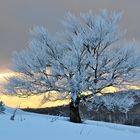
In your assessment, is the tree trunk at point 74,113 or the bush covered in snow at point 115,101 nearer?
the tree trunk at point 74,113

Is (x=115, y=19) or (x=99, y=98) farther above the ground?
(x=115, y=19)

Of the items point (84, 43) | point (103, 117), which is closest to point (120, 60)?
point (84, 43)

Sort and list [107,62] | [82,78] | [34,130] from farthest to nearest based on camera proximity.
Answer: [107,62] → [82,78] → [34,130]


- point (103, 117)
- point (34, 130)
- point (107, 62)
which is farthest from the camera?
point (103, 117)

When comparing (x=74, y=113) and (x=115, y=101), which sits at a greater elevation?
(x=115, y=101)

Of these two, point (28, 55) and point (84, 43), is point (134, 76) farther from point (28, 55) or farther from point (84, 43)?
point (28, 55)

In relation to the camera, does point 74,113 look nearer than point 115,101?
No

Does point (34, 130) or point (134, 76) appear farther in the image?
point (134, 76)

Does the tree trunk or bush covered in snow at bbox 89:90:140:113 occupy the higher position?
bush covered in snow at bbox 89:90:140:113

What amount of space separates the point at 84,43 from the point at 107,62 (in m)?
1.75

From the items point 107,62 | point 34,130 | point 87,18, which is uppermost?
point 87,18

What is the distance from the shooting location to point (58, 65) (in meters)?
25.2

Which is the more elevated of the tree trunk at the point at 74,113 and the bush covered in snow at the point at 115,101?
the bush covered in snow at the point at 115,101

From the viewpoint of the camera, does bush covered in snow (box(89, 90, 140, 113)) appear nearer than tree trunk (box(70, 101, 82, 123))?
No
